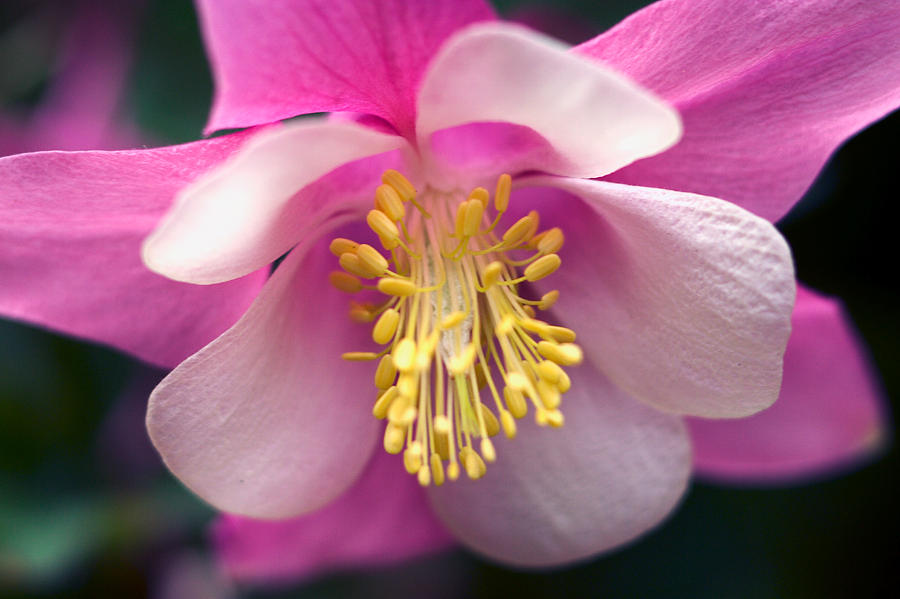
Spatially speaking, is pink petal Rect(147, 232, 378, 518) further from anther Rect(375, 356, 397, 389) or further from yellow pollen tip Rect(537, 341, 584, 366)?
yellow pollen tip Rect(537, 341, 584, 366)

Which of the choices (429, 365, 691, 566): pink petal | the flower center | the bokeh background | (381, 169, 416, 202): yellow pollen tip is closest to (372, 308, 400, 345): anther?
the flower center

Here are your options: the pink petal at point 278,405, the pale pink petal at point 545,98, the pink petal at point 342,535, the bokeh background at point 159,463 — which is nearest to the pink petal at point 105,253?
the pink petal at point 278,405

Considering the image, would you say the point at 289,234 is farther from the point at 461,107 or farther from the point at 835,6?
the point at 835,6

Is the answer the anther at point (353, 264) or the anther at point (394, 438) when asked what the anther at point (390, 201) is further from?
the anther at point (394, 438)

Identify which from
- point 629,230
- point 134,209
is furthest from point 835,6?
point 134,209

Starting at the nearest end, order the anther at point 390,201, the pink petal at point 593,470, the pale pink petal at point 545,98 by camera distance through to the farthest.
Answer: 1. the pale pink petal at point 545,98
2. the anther at point 390,201
3. the pink petal at point 593,470
